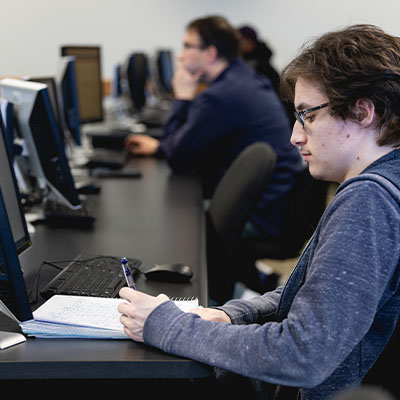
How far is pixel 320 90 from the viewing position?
0.99 m

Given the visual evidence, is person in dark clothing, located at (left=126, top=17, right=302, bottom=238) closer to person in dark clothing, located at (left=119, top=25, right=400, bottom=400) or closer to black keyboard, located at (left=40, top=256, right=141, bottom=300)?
black keyboard, located at (left=40, top=256, right=141, bottom=300)

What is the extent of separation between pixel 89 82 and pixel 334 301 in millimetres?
2563

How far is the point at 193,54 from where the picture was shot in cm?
297

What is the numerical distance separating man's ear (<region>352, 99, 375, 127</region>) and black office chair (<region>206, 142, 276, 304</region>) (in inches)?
34.8

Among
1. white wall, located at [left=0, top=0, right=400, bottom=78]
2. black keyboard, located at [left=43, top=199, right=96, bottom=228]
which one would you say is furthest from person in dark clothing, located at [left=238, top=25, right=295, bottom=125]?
black keyboard, located at [left=43, top=199, right=96, bottom=228]

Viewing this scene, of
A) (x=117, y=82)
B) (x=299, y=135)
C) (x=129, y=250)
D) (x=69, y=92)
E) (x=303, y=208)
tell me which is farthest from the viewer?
(x=117, y=82)

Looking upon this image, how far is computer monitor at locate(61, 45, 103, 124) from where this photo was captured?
3.00 meters

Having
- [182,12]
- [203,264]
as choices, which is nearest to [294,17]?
[182,12]

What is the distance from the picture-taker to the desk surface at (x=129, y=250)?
0.93 metres

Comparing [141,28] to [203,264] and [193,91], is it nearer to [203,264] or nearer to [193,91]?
[193,91]

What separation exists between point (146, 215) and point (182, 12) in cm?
490

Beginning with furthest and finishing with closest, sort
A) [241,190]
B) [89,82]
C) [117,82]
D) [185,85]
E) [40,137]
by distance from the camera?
[117,82] → [185,85] → [89,82] → [241,190] → [40,137]

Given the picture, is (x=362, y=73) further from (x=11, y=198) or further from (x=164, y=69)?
(x=164, y=69)

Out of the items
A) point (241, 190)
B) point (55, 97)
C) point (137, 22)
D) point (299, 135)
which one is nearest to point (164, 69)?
point (137, 22)
